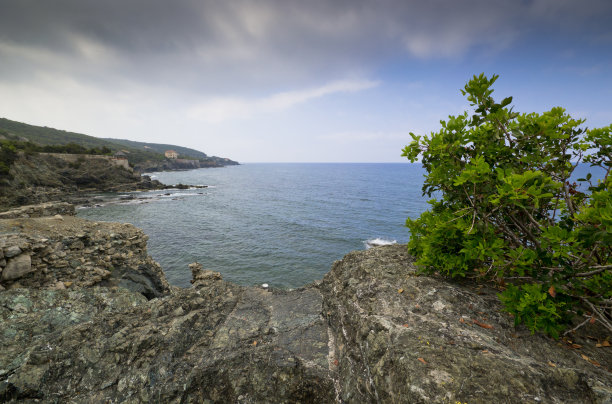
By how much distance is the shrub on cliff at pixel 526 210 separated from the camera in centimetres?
354

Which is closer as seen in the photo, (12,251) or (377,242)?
(12,251)

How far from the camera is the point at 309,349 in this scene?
589 centimetres

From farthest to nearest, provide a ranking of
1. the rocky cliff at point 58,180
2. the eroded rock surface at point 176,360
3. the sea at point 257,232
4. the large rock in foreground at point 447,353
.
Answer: the rocky cliff at point 58,180 → the sea at point 257,232 → the eroded rock surface at point 176,360 → the large rock in foreground at point 447,353

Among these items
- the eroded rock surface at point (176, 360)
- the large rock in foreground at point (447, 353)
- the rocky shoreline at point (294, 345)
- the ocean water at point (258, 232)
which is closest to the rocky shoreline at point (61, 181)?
the ocean water at point (258, 232)

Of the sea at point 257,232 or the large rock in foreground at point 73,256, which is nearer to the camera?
the large rock in foreground at point 73,256

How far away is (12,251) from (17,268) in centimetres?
64

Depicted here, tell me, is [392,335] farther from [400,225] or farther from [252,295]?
[400,225]

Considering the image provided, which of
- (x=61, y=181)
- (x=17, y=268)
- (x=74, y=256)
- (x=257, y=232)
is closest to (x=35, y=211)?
(x=74, y=256)

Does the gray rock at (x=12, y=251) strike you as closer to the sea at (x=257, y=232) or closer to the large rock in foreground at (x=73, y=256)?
the large rock in foreground at (x=73, y=256)

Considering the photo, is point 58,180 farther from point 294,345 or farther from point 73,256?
point 294,345

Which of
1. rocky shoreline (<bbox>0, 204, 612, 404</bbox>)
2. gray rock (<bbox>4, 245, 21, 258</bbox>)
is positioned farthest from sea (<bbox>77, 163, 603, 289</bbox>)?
rocky shoreline (<bbox>0, 204, 612, 404</bbox>)

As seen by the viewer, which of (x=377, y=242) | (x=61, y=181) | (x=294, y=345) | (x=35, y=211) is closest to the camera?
(x=294, y=345)

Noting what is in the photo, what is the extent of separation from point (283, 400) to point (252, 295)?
3950 mm

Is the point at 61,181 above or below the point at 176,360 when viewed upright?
below
